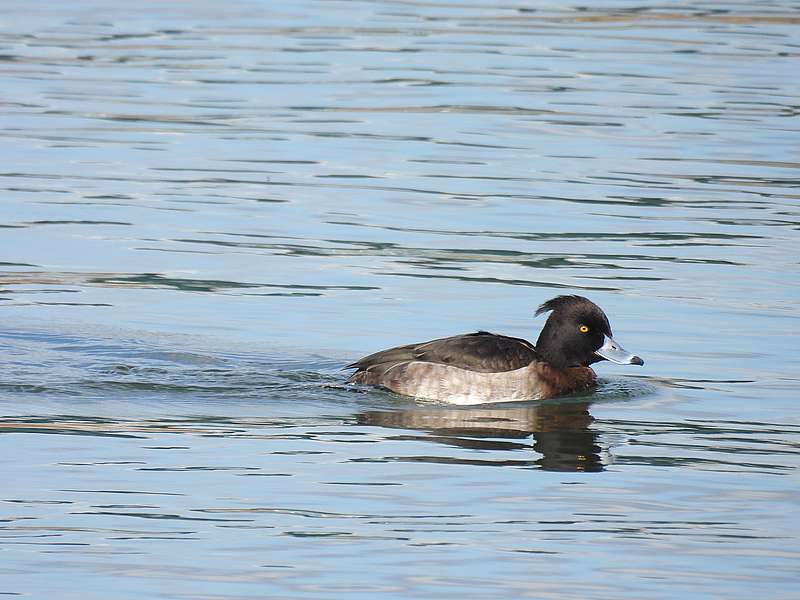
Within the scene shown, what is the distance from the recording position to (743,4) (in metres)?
36.9

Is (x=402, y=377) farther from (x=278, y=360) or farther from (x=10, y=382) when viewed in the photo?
(x=10, y=382)

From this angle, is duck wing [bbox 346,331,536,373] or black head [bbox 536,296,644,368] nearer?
duck wing [bbox 346,331,536,373]

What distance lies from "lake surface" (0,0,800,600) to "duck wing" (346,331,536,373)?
35cm

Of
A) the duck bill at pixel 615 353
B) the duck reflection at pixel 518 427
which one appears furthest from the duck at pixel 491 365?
the duck reflection at pixel 518 427

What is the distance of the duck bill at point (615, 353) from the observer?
13.5 m

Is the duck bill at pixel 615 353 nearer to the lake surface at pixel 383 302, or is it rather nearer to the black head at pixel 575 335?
the black head at pixel 575 335

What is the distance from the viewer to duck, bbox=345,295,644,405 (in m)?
13.4

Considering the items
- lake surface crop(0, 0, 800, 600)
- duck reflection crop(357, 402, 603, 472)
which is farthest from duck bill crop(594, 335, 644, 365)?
duck reflection crop(357, 402, 603, 472)

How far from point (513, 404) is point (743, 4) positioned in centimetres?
2522

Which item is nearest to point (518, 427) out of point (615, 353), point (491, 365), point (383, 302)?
point (491, 365)

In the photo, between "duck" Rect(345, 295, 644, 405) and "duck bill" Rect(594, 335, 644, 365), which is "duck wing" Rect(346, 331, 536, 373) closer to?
"duck" Rect(345, 295, 644, 405)

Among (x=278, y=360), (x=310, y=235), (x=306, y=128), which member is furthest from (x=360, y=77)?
(x=278, y=360)

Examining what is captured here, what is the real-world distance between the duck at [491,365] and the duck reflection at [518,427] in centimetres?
22

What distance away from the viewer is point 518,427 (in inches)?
495
